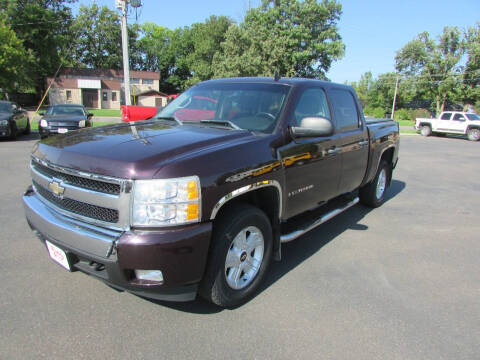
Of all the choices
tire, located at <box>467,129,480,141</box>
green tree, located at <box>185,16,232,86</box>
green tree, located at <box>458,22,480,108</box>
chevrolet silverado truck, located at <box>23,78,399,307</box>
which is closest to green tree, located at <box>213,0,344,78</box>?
green tree, located at <box>185,16,232,86</box>

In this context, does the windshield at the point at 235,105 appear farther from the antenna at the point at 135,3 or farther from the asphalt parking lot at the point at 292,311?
the antenna at the point at 135,3

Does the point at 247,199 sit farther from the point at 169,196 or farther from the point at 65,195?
the point at 65,195

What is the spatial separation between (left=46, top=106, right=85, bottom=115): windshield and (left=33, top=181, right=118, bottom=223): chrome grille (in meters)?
11.8

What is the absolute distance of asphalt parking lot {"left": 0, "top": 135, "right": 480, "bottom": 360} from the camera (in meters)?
2.36

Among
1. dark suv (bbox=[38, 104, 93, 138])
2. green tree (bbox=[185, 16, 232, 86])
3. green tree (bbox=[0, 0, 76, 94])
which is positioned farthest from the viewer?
green tree (bbox=[185, 16, 232, 86])

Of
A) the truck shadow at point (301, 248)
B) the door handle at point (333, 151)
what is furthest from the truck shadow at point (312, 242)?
the door handle at point (333, 151)

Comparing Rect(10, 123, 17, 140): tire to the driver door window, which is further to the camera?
Rect(10, 123, 17, 140): tire

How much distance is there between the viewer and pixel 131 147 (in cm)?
248

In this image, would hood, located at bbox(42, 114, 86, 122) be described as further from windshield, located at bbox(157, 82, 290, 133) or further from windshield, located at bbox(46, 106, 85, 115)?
windshield, located at bbox(157, 82, 290, 133)

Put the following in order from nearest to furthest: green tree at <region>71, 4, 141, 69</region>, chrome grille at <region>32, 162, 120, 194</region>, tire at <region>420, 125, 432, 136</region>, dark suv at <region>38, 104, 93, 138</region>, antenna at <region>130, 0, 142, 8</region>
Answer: chrome grille at <region>32, 162, 120, 194</region>, dark suv at <region>38, 104, 93, 138</region>, antenna at <region>130, 0, 142, 8</region>, tire at <region>420, 125, 432, 136</region>, green tree at <region>71, 4, 141, 69</region>

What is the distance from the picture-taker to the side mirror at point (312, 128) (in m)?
3.06

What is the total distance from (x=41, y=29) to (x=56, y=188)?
206 ft

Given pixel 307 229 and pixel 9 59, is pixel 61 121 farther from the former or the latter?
pixel 9 59

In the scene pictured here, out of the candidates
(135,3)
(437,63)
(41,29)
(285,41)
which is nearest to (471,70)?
(437,63)
